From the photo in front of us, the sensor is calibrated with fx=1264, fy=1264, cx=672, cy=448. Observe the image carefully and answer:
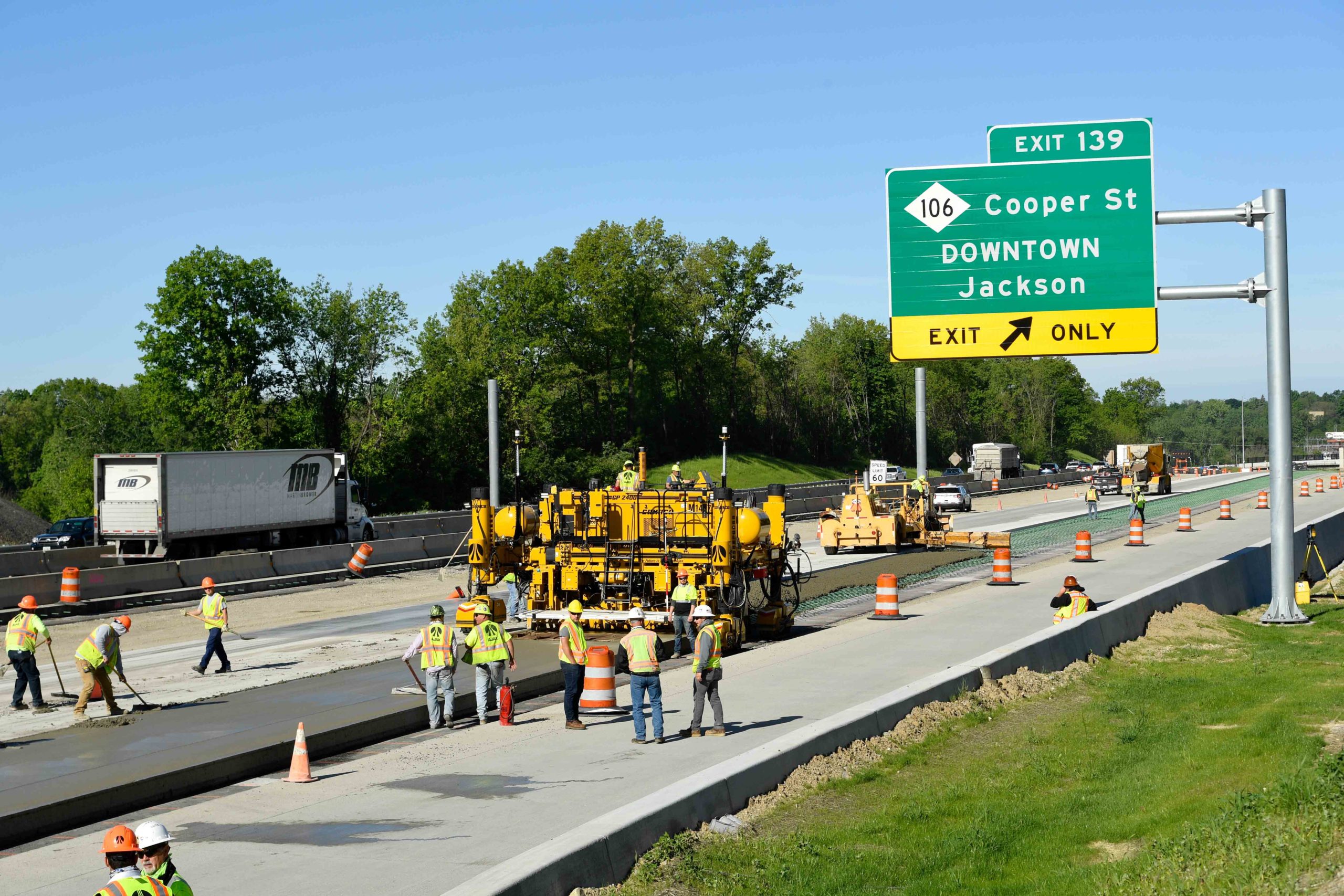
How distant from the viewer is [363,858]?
9.55m

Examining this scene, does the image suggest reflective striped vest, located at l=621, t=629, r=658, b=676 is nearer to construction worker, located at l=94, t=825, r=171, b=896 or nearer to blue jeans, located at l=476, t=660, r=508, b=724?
blue jeans, located at l=476, t=660, r=508, b=724

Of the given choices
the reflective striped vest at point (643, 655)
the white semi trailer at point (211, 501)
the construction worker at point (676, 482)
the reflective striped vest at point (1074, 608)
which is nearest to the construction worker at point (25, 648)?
the reflective striped vest at point (643, 655)

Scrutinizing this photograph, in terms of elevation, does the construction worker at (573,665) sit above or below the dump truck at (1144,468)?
below

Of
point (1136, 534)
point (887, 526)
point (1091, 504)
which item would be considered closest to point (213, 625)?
point (887, 526)

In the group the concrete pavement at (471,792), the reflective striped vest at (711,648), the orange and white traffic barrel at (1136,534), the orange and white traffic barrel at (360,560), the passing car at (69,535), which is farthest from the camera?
the passing car at (69,535)

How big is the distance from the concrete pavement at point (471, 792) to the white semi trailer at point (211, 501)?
22974 mm

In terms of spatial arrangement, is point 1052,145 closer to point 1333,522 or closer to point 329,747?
point 329,747

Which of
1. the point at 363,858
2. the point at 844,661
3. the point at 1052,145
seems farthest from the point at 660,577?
the point at 363,858

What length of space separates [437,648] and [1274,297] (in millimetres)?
15804

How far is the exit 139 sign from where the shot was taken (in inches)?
832

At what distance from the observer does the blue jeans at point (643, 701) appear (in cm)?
1389

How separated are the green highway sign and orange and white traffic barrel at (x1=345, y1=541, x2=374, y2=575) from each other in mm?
21758

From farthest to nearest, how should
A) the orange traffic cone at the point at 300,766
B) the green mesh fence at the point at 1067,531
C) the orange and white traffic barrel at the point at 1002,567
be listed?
the green mesh fence at the point at 1067,531
the orange and white traffic barrel at the point at 1002,567
the orange traffic cone at the point at 300,766

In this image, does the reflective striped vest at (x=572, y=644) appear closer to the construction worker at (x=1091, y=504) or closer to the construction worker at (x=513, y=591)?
the construction worker at (x=513, y=591)
